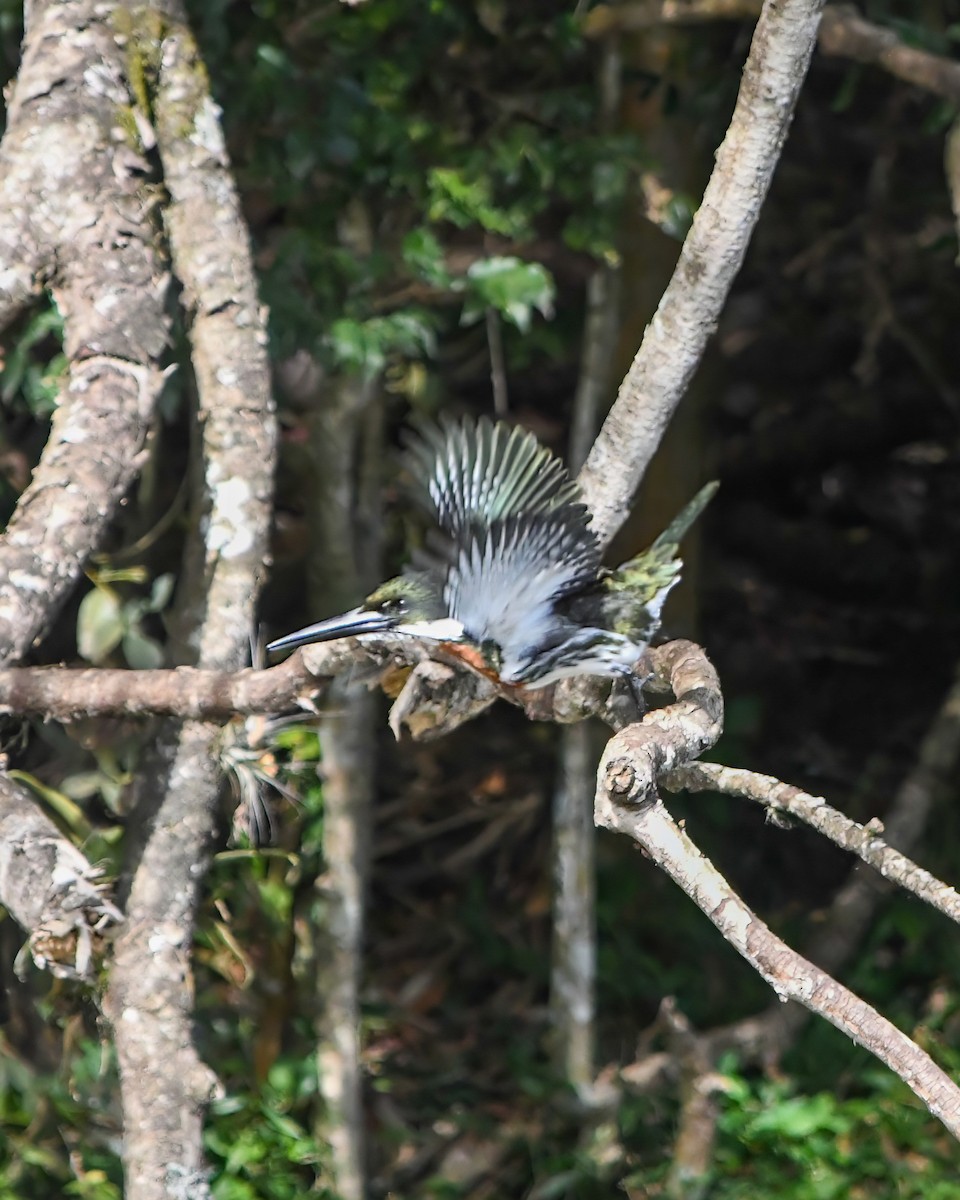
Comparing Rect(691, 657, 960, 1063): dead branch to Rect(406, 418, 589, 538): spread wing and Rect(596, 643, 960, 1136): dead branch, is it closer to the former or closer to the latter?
Rect(406, 418, 589, 538): spread wing

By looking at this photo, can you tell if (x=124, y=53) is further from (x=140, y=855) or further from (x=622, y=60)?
(x=622, y=60)

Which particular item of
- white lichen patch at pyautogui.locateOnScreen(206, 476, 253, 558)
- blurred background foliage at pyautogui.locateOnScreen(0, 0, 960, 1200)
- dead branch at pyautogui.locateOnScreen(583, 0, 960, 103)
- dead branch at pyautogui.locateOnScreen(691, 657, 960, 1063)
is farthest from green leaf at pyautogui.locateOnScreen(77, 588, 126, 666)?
dead branch at pyautogui.locateOnScreen(691, 657, 960, 1063)

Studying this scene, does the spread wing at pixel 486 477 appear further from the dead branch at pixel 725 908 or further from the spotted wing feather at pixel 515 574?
the dead branch at pixel 725 908

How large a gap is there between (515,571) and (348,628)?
264 millimetres

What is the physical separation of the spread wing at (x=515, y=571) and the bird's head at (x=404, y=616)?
29 millimetres

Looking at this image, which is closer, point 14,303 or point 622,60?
point 14,303

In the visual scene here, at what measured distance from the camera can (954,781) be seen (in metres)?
5.18

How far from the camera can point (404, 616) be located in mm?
2217

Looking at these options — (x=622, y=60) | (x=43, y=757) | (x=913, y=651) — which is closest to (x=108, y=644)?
(x=43, y=757)

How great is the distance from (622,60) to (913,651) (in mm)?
2628

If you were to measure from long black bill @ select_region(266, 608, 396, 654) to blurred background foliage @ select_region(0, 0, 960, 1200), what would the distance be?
0.24 metres

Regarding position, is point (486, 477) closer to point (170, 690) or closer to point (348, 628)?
point (348, 628)

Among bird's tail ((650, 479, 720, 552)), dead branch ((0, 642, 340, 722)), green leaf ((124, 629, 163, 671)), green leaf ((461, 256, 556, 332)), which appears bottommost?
dead branch ((0, 642, 340, 722))

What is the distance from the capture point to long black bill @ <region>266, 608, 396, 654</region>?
87.0 inches
